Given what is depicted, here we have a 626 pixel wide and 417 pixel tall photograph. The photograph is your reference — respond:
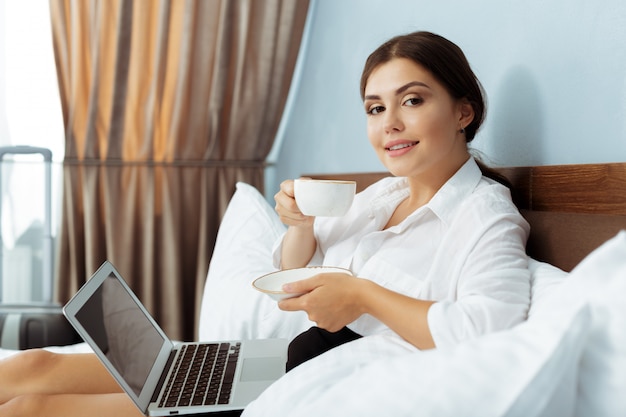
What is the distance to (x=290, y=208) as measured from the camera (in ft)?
→ 4.00

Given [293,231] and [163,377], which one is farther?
[293,231]

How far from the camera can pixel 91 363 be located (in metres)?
1.20

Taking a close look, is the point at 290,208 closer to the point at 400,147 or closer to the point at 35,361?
the point at 400,147

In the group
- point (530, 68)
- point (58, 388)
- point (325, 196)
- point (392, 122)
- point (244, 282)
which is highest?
point (530, 68)

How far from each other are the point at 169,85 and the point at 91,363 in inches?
64.5

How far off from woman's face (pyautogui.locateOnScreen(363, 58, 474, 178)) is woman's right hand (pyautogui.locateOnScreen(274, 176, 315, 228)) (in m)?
0.22

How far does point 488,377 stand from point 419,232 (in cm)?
55

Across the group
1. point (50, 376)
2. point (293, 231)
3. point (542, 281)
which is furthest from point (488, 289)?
point (50, 376)

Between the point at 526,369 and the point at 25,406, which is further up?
the point at 526,369

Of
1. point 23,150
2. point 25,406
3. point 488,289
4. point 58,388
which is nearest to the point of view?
point 488,289

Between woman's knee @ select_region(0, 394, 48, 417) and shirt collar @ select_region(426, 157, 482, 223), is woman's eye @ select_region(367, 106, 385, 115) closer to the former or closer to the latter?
shirt collar @ select_region(426, 157, 482, 223)

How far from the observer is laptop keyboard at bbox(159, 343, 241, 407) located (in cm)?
98

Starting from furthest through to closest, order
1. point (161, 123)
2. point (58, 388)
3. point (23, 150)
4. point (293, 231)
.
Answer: point (161, 123), point (23, 150), point (293, 231), point (58, 388)

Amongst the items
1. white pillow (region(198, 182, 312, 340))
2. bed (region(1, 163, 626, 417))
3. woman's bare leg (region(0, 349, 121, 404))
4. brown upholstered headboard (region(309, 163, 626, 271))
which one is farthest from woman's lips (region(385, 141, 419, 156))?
woman's bare leg (region(0, 349, 121, 404))
